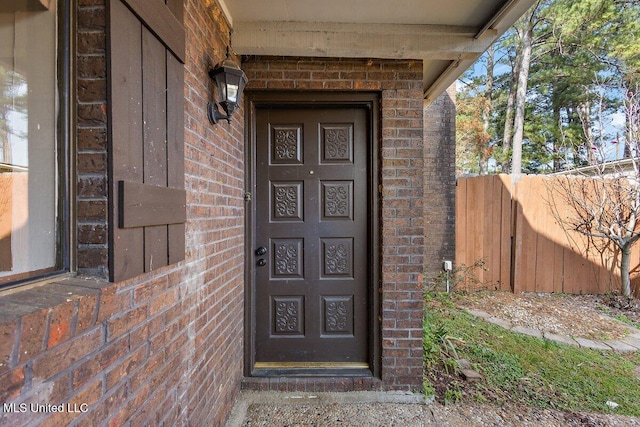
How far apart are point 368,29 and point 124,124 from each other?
5.67ft

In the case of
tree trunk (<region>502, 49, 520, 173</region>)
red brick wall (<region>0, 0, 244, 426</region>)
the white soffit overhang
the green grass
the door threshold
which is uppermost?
tree trunk (<region>502, 49, 520, 173</region>)

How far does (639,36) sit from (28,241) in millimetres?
11002

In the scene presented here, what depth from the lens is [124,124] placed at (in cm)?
97

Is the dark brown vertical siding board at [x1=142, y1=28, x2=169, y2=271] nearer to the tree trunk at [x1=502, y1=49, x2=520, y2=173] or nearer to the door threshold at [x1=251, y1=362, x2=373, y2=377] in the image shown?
the door threshold at [x1=251, y1=362, x2=373, y2=377]

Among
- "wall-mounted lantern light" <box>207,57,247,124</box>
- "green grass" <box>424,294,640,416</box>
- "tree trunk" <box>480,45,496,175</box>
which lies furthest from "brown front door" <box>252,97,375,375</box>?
"tree trunk" <box>480,45,496,175</box>

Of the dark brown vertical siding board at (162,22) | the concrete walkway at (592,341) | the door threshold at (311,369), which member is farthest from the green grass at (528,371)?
the dark brown vertical siding board at (162,22)

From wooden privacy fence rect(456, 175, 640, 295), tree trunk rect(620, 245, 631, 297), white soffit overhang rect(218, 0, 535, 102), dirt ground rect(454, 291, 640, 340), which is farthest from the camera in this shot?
wooden privacy fence rect(456, 175, 640, 295)

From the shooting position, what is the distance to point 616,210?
4.15 metres

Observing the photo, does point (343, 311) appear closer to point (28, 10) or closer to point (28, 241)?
point (28, 241)

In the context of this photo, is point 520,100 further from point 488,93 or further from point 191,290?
point 191,290

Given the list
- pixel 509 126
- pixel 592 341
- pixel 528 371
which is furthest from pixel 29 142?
pixel 509 126

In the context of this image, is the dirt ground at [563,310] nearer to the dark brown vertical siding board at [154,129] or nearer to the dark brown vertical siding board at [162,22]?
the dark brown vertical siding board at [154,129]

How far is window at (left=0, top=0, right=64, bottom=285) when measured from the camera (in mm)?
786

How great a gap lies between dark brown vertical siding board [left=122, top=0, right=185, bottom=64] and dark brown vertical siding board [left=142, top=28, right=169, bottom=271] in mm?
35
